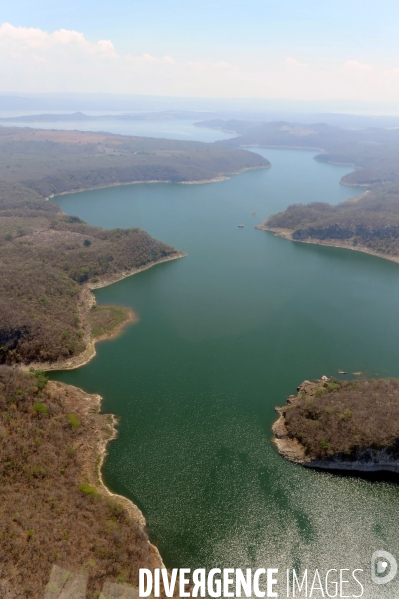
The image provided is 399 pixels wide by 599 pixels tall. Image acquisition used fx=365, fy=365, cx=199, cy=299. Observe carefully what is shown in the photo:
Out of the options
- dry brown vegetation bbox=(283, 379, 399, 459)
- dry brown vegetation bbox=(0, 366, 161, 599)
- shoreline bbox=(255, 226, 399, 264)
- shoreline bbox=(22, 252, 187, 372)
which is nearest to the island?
dry brown vegetation bbox=(283, 379, 399, 459)

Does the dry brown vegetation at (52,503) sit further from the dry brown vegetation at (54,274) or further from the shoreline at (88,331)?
the dry brown vegetation at (54,274)

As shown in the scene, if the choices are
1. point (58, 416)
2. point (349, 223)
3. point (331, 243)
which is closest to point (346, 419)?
point (58, 416)

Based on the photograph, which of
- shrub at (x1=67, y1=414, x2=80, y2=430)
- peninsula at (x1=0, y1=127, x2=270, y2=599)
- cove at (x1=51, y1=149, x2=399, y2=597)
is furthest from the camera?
shrub at (x1=67, y1=414, x2=80, y2=430)

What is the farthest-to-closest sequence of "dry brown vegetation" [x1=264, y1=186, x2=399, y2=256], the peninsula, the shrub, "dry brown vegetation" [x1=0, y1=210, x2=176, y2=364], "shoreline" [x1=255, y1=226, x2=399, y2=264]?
"dry brown vegetation" [x1=264, y1=186, x2=399, y2=256]
"shoreline" [x1=255, y1=226, x2=399, y2=264]
"dry brown vegetation" [x1=0, y1=210, x2=176, y2=364]
the shrub
the peninsula

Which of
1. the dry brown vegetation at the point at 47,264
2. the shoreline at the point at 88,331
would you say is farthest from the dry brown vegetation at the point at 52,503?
the dry brown vegetation at the point at 47,264

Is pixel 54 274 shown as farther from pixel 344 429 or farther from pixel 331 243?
pixel 331 243

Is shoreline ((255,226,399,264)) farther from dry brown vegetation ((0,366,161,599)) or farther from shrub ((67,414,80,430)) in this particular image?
shrub ((67,414,80,430))
